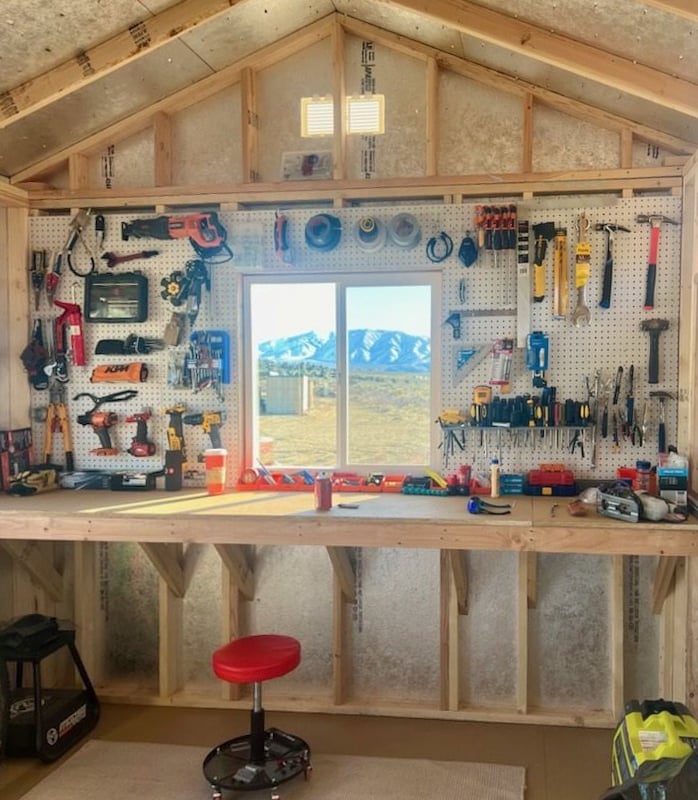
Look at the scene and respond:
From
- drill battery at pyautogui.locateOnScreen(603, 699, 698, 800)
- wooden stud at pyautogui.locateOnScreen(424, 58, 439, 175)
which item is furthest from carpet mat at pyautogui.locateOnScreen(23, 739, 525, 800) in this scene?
wooden stud at pyautogui.locateOnScreen(424, 58, 439, 175)

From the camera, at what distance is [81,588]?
134 inches

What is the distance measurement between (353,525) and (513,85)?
76.1 inches

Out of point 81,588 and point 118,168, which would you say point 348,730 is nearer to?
point 81,588

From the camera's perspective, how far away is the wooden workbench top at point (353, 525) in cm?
248

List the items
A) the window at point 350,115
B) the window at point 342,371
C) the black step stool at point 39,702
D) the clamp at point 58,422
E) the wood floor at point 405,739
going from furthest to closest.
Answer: the clamp at point 58,422 < the window at point 342,371 < the window at point 350,115 < the black step stool at point 39,702 < the wood floor at point 405,739

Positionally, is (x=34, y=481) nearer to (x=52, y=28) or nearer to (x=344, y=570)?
(x=344, y=570)

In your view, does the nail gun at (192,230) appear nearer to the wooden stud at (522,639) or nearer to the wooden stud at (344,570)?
the wooden stud at (344,570)

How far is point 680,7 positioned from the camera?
1983 millimetres

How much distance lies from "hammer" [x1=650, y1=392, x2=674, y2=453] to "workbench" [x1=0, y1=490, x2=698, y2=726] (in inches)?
18.1

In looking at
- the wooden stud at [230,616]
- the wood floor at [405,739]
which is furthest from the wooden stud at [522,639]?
the wooden stud at [230,616]

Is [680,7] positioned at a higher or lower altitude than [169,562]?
higher

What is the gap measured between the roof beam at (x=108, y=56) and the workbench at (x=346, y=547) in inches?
61.4

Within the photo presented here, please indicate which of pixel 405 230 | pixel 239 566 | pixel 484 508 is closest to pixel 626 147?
pixel 405 230

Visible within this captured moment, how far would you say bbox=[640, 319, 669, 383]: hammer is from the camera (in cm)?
296
